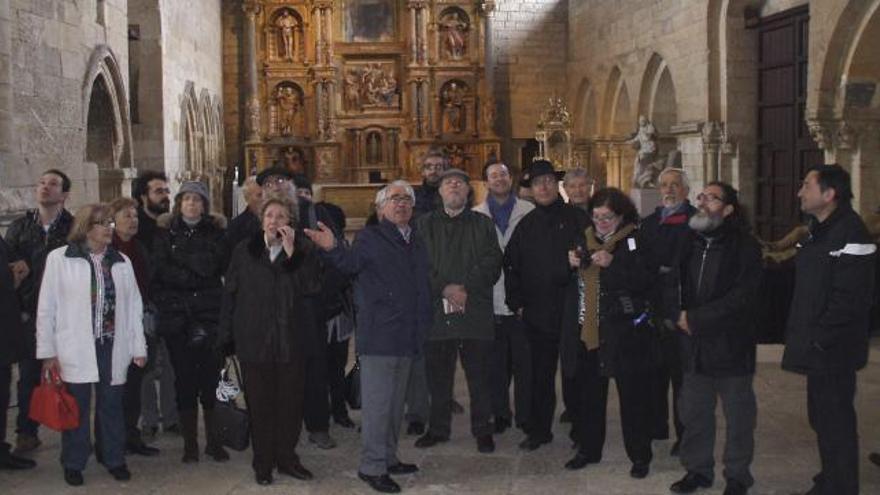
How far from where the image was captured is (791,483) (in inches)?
175

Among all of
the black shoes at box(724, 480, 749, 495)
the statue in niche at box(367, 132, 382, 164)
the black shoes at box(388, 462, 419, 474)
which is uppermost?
the statue in niche at box(367, 132, 382, 164)

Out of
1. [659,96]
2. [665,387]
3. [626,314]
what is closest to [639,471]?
[665,387]

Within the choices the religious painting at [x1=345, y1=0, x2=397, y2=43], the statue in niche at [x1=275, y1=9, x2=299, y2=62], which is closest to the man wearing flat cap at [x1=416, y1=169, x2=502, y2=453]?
the statue in niche at [x1=275, y1=9, x2=299, y2=62]

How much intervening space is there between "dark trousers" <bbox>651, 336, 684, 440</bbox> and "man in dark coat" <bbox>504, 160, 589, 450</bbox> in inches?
20.4

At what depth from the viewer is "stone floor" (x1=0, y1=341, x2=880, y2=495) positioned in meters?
4.42

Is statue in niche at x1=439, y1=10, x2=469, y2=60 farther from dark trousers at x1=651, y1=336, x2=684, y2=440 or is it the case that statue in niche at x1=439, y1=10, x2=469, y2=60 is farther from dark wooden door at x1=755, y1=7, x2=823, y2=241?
dark trousers at x1=651, y1=336, x2=684, y2=440

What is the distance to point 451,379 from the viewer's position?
511 centimetres

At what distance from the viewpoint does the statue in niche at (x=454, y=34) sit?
59.9 feet

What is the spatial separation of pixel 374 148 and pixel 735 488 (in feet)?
48.5

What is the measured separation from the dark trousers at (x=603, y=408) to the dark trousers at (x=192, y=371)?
5.93ft

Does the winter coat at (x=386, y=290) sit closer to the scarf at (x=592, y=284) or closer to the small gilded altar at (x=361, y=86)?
the scarf at (x=592, y=284)

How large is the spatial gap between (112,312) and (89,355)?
0.22m

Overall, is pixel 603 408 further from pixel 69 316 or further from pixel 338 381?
pixel 69 316

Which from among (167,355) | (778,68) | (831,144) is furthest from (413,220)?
(778,68)
